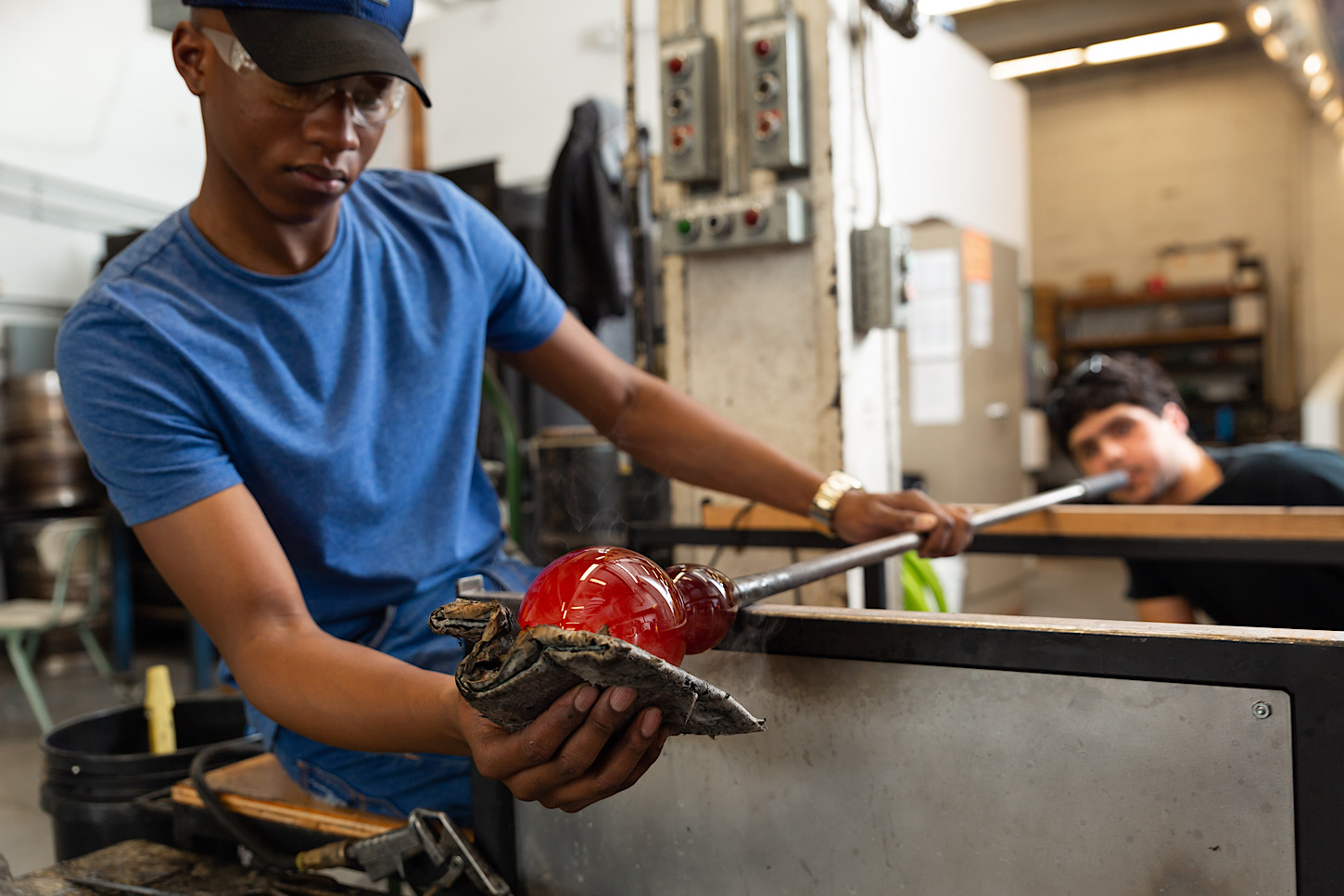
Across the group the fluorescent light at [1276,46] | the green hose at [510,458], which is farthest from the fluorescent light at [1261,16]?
the green hose at [510,458]

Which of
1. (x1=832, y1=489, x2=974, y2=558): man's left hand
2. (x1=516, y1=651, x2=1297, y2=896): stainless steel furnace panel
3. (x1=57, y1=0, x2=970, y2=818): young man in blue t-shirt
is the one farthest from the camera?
(x1=832, y1=489, x2=974, y2=558): man's left hand

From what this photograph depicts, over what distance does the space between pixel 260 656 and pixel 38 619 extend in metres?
3.23

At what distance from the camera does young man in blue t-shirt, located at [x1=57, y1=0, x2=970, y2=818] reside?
0.91 metres

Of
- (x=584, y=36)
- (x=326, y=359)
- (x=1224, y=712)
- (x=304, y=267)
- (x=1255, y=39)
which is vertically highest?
(x=1255, y=39)

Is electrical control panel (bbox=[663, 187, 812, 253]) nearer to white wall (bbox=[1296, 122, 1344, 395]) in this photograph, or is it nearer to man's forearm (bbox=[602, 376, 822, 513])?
man's forearm (bbox=[602, 376, 822, 513])

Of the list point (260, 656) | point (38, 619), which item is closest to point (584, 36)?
point (38, 619)

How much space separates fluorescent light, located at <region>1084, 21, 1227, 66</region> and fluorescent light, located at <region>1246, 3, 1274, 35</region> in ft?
8.57

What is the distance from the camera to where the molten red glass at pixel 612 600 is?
63 cm

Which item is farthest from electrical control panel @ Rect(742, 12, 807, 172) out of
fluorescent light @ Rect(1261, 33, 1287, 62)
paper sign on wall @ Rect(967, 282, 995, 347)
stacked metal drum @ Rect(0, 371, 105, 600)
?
fluorescent light @ Rect(1261, 33, 1287, 62)

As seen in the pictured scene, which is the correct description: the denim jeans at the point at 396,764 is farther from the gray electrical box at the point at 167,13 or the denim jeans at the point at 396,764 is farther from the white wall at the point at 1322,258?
the white wall at the point at 1322,258

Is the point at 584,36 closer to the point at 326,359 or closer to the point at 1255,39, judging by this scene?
the point at 326,359

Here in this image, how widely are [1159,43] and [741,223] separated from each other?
7.08 m

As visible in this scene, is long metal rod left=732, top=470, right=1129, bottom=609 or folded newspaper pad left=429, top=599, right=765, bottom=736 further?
long metal rod left=732, top=470, right=1129, bottom=609

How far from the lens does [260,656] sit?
92 cm
